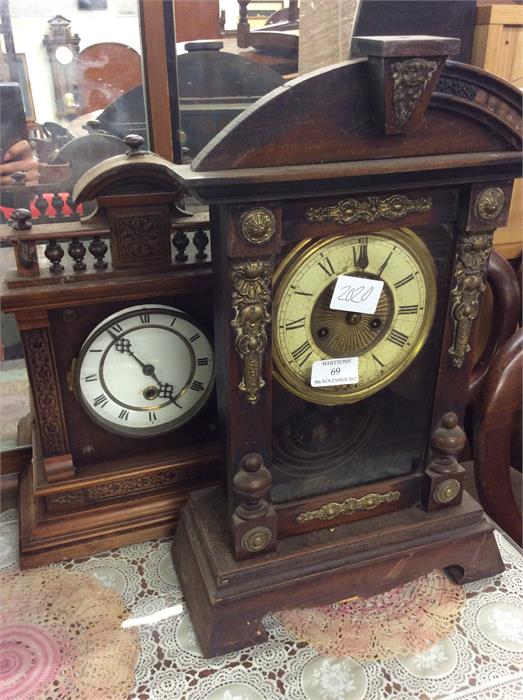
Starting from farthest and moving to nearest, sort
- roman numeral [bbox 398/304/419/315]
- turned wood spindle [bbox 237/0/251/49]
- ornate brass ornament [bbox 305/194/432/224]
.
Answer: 1. turned wood spindle [bbox 237/0/251/49]
2. roman numeral [bbox 398/304/419/315]
3. ornate brass ornament [bbox 305/194/432/224]

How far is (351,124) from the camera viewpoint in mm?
795

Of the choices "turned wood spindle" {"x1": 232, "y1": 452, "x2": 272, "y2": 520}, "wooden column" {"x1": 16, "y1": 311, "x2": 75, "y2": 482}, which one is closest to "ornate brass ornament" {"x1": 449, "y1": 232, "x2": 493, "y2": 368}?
"turned wood spindle" {"x1": 232, "y1": 452, "x2": 272, "y2": 520}

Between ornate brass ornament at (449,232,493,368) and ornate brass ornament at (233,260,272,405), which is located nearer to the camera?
ornate brass ornament at (233,260,272,405)

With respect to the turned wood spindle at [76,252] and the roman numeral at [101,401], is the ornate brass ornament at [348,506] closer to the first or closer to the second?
the roman numeral at [101,401]

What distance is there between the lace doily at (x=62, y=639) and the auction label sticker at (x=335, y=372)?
0.53 metres

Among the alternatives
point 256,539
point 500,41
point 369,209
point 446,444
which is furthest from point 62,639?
point 500,41

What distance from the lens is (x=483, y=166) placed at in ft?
2.85

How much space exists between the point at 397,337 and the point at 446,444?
0.23 meters

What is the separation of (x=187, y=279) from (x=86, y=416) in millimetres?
323

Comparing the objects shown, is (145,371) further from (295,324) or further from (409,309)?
(409,309)

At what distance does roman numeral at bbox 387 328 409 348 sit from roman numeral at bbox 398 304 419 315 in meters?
0.03

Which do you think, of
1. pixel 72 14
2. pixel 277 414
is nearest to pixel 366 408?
pixel 277 414

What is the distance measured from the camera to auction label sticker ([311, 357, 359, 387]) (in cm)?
94

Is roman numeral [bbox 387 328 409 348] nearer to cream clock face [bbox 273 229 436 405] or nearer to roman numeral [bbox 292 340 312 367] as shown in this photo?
cream clock face [bbox 273 229 436 405]
